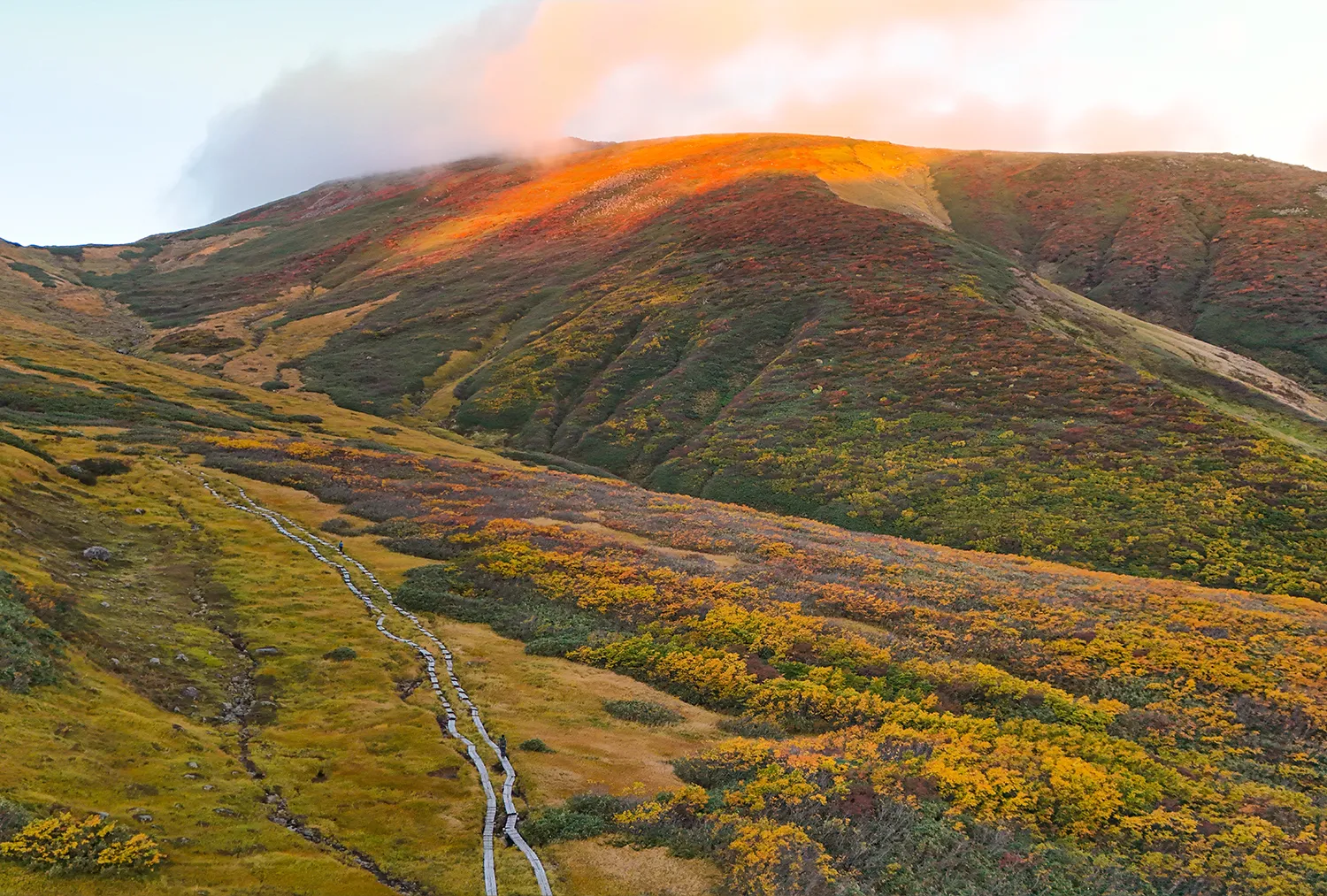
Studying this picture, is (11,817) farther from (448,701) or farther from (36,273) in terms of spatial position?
(36,273)

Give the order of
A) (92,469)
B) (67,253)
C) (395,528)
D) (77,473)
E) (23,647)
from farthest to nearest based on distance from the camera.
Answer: (67,253), (92,469), (395,528), (77,473), (23,647)

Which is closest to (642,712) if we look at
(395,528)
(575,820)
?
(575,820)

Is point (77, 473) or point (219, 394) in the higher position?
point (219, 394)

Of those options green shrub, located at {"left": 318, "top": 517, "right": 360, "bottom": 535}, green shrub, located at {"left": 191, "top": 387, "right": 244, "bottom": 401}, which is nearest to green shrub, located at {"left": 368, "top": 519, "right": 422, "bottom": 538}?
green shrub, located at {"left": 318, "top": 517, "right": 360, "bottom": 535}

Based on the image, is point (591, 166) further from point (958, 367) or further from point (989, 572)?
point (989, 572)

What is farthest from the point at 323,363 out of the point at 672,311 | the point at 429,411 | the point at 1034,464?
the point at 1034,464

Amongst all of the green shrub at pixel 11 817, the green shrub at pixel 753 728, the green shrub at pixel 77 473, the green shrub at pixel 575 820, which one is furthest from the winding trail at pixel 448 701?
the green shrub at pixel 11 817
